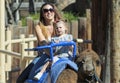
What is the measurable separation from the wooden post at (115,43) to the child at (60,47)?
2.70 feet

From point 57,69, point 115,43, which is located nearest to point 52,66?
point 57,69

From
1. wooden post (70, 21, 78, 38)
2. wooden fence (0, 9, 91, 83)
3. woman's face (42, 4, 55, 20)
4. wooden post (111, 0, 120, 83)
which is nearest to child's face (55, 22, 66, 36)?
woman's face (42, 4, 55, 20)

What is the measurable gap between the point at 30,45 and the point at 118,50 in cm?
459

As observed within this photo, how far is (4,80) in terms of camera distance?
7.82 metres

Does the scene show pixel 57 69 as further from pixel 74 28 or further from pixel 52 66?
pixel 74 28

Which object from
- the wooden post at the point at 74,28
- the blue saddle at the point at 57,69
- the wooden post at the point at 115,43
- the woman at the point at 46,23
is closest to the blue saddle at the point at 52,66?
the blue saddle at the point at 57,69

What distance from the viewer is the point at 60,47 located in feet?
14.8

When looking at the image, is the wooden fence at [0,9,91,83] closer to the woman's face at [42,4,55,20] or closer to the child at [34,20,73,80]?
the woman's face at [42,4,55,20]

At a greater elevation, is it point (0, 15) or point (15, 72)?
point (0, 15)

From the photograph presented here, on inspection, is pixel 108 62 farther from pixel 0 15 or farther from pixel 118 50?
pixel 0 15

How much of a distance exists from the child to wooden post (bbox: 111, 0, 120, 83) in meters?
0.82

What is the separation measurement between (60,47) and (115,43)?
36.7 inches

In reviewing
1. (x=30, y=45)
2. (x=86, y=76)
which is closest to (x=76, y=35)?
(x=30, y=45)

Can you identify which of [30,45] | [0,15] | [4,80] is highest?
[0,15]
